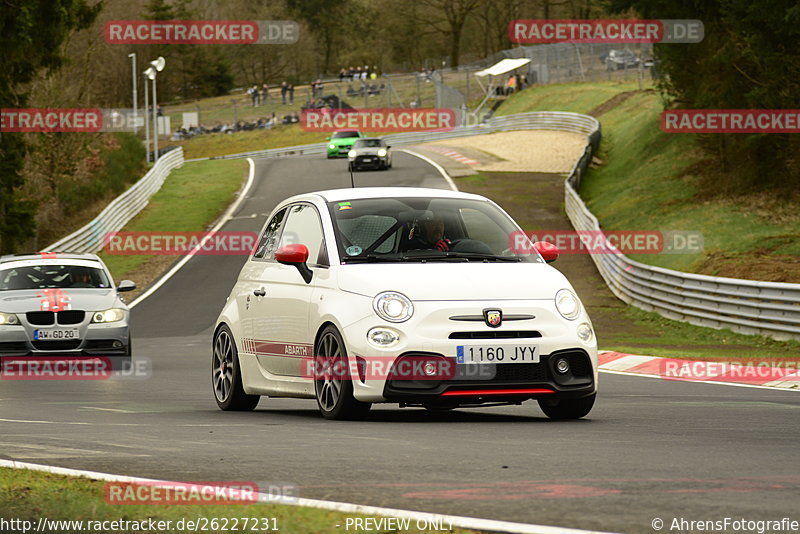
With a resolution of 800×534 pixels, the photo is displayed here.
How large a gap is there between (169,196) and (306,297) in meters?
50.1

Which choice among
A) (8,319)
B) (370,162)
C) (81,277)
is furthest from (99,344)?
(370,162)

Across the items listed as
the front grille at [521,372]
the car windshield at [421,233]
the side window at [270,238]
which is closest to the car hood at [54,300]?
the side window at [270,238]

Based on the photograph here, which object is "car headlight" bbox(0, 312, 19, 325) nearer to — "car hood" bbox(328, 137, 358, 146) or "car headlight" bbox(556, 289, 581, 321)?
"car headlight" bbox(556, 289, 581, 321)

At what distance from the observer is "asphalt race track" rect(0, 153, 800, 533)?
19.2 feet

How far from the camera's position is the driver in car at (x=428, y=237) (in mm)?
10219

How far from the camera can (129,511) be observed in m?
5.46

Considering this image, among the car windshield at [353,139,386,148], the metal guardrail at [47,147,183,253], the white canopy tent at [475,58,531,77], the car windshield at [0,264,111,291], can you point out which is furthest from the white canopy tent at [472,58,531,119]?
the car windshield at [0,264,111,291]

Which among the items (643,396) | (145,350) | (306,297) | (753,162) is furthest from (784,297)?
(753,162)

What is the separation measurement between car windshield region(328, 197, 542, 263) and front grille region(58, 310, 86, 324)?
27.3ft

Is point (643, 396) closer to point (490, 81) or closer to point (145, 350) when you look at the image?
point (145, 350)

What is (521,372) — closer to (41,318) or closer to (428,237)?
(428,237)

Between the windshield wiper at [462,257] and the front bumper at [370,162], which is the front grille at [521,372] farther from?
the front bumper at [370,162]

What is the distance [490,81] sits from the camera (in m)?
101

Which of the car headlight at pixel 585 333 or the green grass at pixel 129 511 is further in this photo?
the car headlight at pixel 585 333
